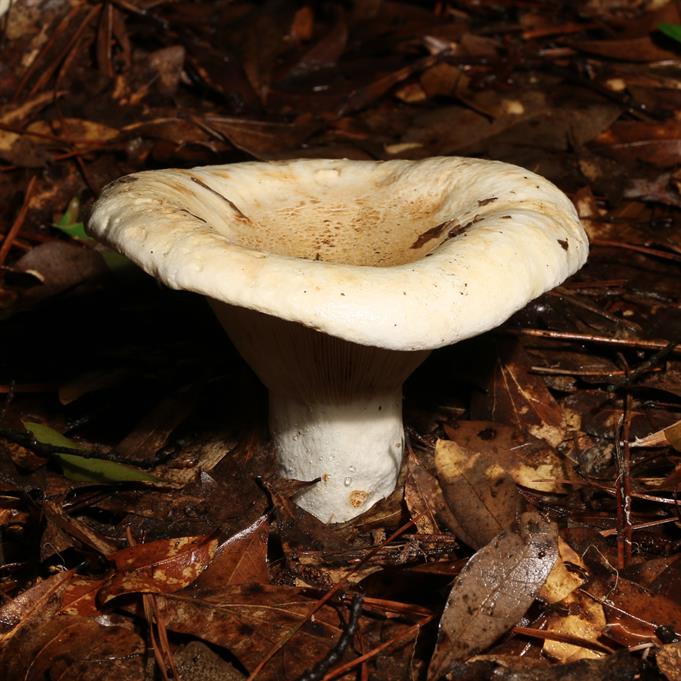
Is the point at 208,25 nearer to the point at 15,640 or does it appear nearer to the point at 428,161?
the point at 428,161

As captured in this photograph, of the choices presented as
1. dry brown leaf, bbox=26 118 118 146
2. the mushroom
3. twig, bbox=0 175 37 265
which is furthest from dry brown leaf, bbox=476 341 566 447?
dry brown leaf, bbox=26 118 118 146

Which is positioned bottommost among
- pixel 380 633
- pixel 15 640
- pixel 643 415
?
pixel 643 415

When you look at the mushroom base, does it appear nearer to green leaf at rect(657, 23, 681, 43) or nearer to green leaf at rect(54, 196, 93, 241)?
green leaf at rect(54, 196, 93, 241)

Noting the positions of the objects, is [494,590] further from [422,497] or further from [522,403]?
[522,403]

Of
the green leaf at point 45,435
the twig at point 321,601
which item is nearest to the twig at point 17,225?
the green leaf at point 45,435

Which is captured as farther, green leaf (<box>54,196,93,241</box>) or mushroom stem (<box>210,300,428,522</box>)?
green leaf (<box>54,196,93,241</box>)

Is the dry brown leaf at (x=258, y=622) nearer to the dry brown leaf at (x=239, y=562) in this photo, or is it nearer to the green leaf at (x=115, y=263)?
the dry brown leaf at (x=239, y=562)

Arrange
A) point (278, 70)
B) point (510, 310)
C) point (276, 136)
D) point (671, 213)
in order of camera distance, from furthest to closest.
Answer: point (278, 70) < point (276, 136) < point (671, 213) < point (510, 310)

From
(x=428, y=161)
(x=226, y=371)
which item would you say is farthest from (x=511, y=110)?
(x=226, y=371)
